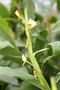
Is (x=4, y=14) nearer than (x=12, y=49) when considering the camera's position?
No

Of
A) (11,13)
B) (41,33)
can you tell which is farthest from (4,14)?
(41,33)

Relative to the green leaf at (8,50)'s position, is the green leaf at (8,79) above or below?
below

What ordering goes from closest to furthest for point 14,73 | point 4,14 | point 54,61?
1. point 14,73
2. point 54,61
3. point 4,14

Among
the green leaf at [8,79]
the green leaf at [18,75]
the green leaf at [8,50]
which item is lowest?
the green leaf at [8,79]

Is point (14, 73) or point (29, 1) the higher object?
point (29, 1)

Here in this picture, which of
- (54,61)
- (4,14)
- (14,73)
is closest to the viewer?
(14,73)

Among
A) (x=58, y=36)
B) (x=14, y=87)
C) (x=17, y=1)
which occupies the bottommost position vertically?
(x=14, y=87)

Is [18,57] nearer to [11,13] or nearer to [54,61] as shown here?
[54,61]

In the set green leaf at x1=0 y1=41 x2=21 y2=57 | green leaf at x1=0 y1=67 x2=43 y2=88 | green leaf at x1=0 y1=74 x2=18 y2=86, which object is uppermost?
green leaf at x1=0 y1=41 x2=21 y2=57

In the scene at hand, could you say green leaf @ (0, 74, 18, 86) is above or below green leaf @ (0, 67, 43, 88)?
below

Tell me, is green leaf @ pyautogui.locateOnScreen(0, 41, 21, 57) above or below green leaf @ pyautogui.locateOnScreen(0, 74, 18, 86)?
above

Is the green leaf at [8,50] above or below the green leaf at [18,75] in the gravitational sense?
above
